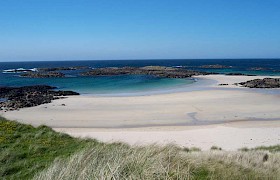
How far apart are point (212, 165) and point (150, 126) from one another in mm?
12867

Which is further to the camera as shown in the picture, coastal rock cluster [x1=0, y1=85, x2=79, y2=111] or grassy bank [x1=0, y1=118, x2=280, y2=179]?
coastal rock cluster [x1=0, y1=85, x2=79, y2=111]

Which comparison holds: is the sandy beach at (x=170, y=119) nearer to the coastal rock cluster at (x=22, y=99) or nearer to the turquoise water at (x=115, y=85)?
the coastal rock cluster at (x=22, y=99)

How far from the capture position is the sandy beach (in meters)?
15.9

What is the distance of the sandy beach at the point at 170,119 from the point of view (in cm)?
1589

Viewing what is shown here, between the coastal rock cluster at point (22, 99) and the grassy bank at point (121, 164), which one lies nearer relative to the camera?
the grassy bank at point (121, 164)

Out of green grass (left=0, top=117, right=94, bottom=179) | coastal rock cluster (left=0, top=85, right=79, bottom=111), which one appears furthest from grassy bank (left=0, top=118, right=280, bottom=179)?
coastal rock cluster (left=0, top=85, right=79, bottom=111)

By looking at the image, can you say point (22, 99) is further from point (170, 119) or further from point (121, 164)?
point (121, 164)

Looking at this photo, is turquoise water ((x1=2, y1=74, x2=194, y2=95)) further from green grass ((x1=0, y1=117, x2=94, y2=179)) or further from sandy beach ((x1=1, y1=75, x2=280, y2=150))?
green grass ((x1=0, y1=117, x2=94, y2=179))

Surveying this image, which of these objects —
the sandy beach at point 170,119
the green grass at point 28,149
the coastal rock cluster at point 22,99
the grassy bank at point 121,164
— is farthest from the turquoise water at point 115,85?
the grassy bank at point 121,164

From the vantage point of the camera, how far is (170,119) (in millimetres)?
21719

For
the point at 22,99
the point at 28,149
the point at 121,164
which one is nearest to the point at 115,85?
the point at 22,99

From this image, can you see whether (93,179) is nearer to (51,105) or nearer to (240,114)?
(240,114)

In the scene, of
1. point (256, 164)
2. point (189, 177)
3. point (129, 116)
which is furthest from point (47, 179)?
point (129, 116)

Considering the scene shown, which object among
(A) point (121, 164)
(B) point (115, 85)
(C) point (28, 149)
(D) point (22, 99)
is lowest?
(D) point (22, 99)
